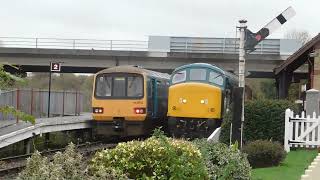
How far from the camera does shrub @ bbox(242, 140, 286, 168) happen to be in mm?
14086

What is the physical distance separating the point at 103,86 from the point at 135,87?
1.43m

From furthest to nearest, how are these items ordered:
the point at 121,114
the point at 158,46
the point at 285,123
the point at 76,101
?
1. the point at 158,46
2. the point at 76,101
3. the point at 121,114
4. the point at 285,123

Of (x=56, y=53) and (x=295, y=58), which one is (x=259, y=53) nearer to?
(x=56, y=53)

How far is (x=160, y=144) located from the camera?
8016mm

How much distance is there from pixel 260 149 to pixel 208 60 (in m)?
33.5

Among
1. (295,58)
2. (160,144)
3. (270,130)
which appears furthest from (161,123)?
(160,144)

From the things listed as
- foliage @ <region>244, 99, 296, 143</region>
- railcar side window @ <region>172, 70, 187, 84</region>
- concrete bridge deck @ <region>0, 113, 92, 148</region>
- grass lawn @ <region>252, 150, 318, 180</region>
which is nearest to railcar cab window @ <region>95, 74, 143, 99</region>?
railcar side window @ <region>172, 70, 187, 84</region>

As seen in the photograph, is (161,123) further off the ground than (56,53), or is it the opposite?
(56,53)

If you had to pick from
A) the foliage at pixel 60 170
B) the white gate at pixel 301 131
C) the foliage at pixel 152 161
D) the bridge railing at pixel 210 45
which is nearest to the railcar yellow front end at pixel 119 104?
the white gate at pixel 301 131

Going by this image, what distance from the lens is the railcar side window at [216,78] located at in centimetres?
2326

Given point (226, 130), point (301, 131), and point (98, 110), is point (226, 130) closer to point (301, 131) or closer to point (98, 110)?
point (301, 131)

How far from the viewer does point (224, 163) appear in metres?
9.84

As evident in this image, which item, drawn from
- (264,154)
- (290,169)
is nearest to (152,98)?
(264,154)

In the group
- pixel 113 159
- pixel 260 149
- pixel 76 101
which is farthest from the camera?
pixel 76 101
